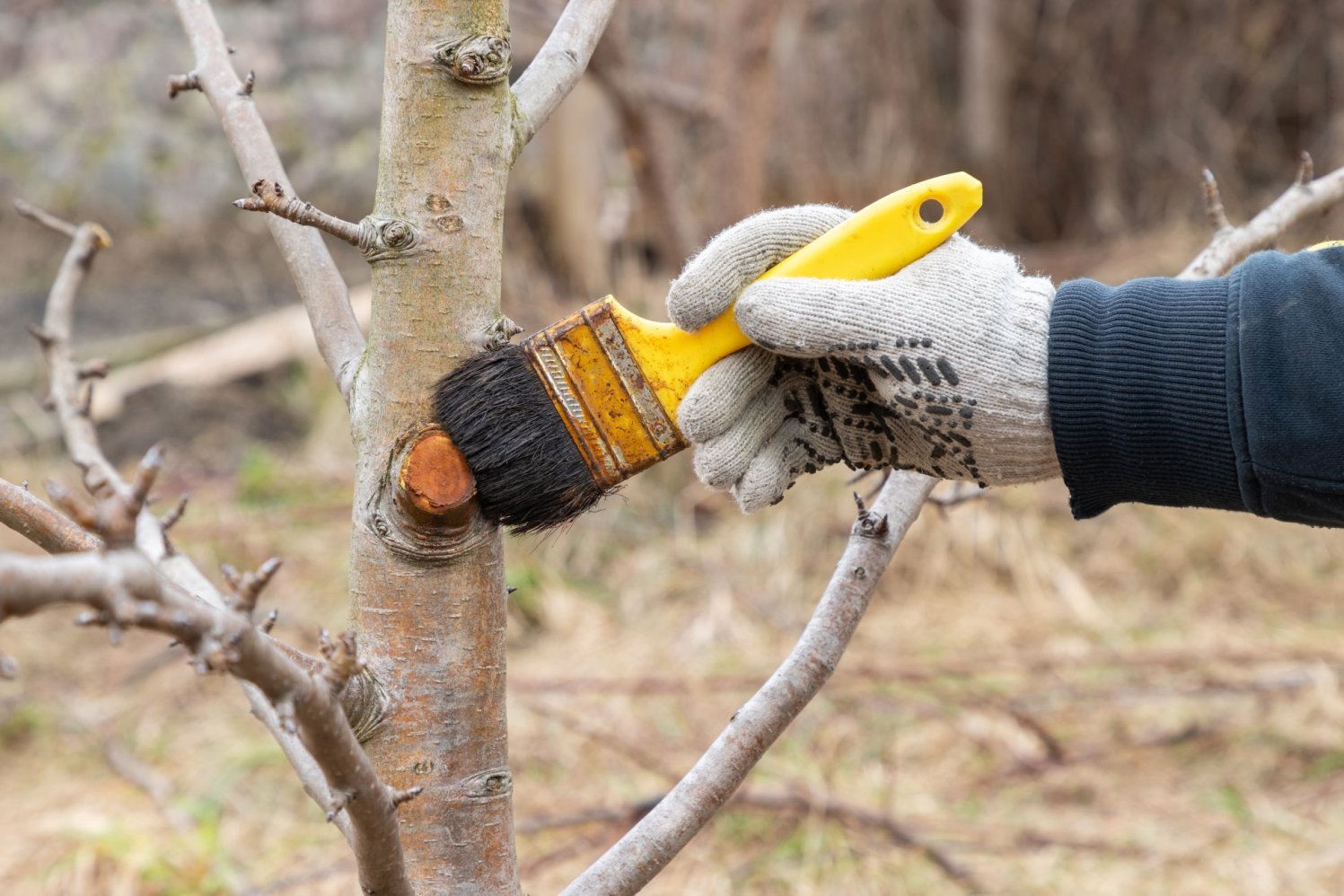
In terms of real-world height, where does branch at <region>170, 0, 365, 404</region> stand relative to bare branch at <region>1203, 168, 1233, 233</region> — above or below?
above

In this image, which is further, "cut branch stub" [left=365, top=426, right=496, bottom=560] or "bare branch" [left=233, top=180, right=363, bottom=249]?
"cut branch stub" [left=365, top=426, right=496, bottom=560]

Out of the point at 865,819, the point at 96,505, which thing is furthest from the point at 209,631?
the point at 865,819

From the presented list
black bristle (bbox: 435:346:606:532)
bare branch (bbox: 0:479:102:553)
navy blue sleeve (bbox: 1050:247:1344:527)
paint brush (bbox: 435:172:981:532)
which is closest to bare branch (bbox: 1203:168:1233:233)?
navy blue sleeve (bbox: 1050:247:1344:527)

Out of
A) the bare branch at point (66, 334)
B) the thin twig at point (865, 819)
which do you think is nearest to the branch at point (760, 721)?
the bare branch at point (66, 334)

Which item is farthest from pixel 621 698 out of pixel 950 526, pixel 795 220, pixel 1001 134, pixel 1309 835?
pixel 1001 134

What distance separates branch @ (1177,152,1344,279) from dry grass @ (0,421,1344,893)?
1.19 metres

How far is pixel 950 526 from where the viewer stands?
346 centimetres

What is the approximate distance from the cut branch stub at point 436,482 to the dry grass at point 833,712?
1.27m

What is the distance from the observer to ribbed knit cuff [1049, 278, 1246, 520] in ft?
3.32

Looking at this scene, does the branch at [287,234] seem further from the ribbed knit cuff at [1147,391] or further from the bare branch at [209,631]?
the ribbed knit cuff at [1147,391]

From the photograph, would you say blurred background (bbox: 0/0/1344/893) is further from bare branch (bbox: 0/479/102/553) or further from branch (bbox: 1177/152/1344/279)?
bare branch (bbox: 0/479/102/553)

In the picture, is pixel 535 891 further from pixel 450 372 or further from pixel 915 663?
pixel 450 372

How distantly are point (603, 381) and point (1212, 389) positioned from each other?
0.52 metres

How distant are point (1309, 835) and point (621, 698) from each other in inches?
57.7
